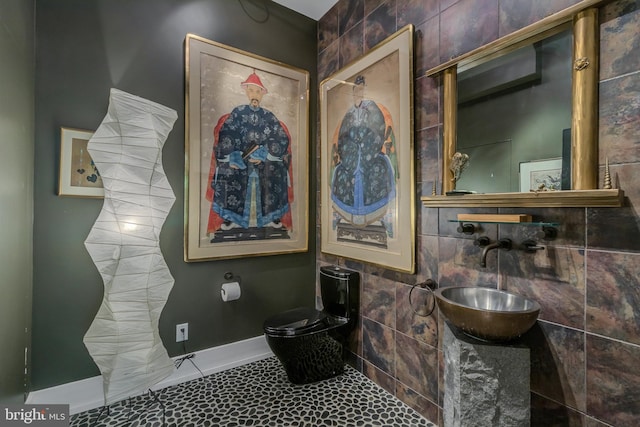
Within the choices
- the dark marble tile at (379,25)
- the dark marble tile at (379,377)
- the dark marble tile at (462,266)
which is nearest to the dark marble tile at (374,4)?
the dark marble tile at (379,25)

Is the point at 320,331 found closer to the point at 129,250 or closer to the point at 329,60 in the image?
the point at 129,250

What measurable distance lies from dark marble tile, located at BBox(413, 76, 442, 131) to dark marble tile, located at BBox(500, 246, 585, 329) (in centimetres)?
72

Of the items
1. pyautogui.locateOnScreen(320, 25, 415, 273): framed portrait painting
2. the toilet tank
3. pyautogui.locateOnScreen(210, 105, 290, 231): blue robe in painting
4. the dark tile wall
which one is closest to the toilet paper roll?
pyautogui.locateOnScreen(210, 105, 290, 231): blue robe in painting

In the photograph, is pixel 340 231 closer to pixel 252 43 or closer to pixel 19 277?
pixel 252 43

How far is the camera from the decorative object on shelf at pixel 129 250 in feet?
5.10

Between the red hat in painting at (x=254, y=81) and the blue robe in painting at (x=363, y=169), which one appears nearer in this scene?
the blue robe in painting at (x=363, y=169)

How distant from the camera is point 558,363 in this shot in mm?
1213

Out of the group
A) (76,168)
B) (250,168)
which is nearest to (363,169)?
(250,168)

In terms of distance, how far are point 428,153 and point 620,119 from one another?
0.81m

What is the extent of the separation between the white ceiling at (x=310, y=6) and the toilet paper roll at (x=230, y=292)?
2387mm

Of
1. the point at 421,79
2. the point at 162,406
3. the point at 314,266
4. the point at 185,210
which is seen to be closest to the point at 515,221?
the point at 421,79

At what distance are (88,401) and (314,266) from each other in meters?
1.78

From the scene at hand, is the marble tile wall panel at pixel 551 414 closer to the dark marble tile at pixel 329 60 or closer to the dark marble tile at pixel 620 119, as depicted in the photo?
the dark marble tile at pixel 620 119

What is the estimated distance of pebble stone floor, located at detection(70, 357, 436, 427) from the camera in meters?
1.66
